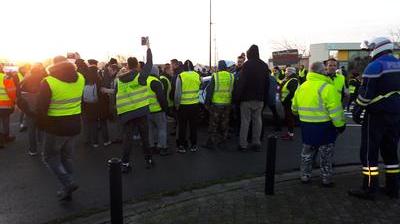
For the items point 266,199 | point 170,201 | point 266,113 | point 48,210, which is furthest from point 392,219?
point 266,113

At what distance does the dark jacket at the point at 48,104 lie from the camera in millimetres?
6020

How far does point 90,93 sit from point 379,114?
19.1 feet

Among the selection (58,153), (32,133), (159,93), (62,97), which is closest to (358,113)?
(159,93)

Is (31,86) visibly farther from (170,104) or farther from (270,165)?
(270,165)

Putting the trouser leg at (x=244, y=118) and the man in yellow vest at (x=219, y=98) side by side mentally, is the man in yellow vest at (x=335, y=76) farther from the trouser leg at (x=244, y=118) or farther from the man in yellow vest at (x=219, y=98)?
the man in yellow vest at (x=219, y=98)

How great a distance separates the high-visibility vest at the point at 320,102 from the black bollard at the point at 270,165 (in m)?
0.91

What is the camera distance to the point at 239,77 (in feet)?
29.6

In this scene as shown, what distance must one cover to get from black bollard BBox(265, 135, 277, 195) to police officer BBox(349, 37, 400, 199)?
105 cm

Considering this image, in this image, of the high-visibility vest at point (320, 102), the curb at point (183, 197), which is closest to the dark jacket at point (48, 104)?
the curb at point (183, 197)

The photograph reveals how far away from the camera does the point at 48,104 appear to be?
6.05 meters

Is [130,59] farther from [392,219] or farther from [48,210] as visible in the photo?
[392,219]

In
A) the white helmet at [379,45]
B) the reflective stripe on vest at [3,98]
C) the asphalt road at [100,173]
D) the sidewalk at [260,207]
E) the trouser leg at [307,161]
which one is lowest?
the asphalt road at [100,173]

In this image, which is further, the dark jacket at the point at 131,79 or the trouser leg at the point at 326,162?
the dark jacket at the point at 131,79

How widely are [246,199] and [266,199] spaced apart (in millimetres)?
255
